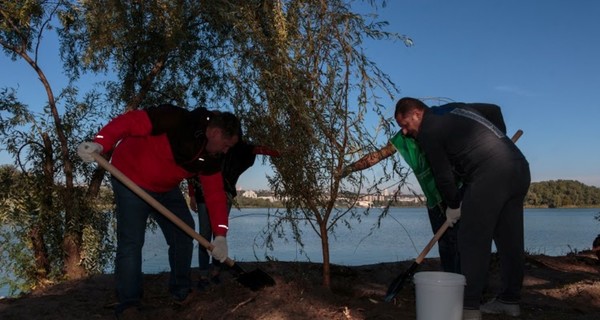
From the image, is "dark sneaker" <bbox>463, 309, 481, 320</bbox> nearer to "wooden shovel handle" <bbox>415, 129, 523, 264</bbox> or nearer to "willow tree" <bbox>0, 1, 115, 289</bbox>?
"wooden shovel handle" <bbox>415, 129, 523, 264</bbox>

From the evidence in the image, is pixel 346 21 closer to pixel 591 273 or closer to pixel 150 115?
pixel 150 115

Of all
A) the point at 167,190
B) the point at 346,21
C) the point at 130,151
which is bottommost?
the point at 167,190

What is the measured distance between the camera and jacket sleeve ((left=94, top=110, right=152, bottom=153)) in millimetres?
3658

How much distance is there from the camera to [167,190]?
432 centimetres

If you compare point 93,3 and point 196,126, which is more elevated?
point 93,3

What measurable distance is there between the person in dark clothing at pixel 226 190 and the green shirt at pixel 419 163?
46.8 inches

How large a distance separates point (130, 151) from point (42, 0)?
5534mm

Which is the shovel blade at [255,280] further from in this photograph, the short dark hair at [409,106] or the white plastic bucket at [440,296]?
the short dark hair at [409,106]

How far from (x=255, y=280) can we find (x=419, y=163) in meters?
1.68

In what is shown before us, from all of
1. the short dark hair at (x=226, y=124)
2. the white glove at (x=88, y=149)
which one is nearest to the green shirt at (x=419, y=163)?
the short dark hair at (x=226, y=124)

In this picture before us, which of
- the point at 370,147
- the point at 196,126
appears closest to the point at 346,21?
the point at 370,147

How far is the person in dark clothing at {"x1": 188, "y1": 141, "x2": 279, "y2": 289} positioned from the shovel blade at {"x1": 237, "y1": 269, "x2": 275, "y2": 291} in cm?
74

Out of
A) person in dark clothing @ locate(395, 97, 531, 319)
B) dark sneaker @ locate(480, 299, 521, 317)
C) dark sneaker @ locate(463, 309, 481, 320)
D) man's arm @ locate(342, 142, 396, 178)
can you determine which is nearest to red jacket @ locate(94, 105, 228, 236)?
man's arm @ locate(342, 142, 396, 178)

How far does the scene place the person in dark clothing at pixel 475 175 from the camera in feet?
12.2
